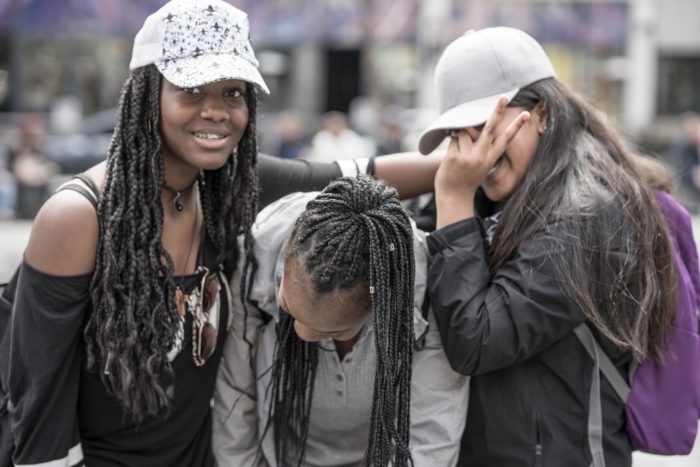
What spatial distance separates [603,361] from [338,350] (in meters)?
0.73

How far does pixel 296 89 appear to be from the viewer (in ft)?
80.1

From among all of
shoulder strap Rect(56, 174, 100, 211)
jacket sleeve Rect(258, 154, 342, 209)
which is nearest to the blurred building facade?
jacket sleeve Rect(258, 154, 342, 209)

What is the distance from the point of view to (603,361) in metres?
2.32

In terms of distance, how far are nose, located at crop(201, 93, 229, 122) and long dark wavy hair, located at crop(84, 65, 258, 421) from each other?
0.13 metres

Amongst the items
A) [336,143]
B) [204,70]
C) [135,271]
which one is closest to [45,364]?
[135,271]

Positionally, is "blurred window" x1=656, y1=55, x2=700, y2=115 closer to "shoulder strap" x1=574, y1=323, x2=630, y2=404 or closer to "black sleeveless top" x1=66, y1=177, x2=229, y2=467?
"shoulder strap" x1=574, y1=323, x2=630, y2=404

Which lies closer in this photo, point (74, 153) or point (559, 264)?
point (559, 264)

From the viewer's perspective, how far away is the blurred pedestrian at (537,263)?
7.16 feet

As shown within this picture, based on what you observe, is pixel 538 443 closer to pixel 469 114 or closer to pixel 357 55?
pixel 469 114

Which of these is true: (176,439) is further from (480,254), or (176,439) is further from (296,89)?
(296,89)

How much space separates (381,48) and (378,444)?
74.5 feet

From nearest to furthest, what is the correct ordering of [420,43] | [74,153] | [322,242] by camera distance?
[322,242]
[74,153]
[420,43]

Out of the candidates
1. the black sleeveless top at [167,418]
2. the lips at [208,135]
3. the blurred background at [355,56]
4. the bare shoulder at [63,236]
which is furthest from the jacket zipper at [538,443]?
the blurred background at [355,56]

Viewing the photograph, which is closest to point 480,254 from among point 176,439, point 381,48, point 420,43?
point 176,439
